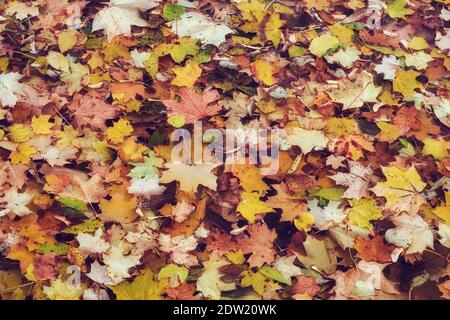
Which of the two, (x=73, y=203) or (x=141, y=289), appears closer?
(x=141, y=289)

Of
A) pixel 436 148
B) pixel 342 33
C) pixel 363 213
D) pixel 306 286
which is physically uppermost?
pixel 342 33

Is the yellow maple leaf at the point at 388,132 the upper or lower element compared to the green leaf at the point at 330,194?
upper

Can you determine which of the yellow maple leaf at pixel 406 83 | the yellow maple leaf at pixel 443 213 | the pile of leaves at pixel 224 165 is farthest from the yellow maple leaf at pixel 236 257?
the yellow maple leaf at pixel 406 83

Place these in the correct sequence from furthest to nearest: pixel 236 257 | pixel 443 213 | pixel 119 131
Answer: pixel 119 131 < pixel 443 213 < pixel 236 257

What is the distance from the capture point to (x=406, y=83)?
244 cm

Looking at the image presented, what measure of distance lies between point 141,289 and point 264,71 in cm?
139

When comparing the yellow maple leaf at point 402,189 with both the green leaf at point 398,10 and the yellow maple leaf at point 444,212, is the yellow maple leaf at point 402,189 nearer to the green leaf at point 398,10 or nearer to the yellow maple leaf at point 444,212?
the yellow maple leaf at point 444,212

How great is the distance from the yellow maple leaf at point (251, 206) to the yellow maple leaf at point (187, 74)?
29.4 inches

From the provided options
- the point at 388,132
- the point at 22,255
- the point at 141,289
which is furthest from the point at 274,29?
the point at 22,255

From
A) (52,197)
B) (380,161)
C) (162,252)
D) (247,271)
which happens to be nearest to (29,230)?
(52,197)

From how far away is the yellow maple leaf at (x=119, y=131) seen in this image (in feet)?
7.00

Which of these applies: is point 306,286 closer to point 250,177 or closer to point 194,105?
point 250,177

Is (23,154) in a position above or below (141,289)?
above

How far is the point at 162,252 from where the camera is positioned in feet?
5.93
